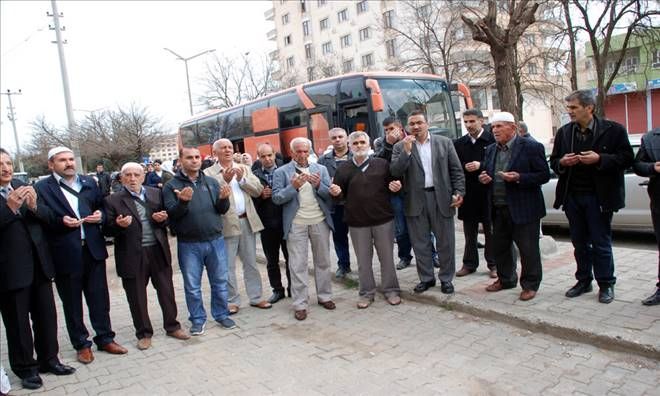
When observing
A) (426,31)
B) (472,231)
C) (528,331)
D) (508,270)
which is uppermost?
(426,31)

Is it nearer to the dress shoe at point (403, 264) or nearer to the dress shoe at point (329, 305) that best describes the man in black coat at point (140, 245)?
the dress shoe at point (329, 305)

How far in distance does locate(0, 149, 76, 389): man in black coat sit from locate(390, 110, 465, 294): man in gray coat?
3421 mm

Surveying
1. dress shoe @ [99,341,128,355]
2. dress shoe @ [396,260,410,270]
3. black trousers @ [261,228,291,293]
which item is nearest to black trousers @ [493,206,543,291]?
dress shoe @ [396,260,410,270]

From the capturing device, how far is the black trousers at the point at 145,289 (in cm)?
471

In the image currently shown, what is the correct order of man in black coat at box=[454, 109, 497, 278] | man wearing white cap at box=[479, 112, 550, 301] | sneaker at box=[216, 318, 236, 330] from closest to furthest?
1. man wearing white cap at box=[479, 112, 550, 301]
2. sneaker at box=[216, 318, 236, 330]
3. man in black coat at box=[454, 109, 497, 278]

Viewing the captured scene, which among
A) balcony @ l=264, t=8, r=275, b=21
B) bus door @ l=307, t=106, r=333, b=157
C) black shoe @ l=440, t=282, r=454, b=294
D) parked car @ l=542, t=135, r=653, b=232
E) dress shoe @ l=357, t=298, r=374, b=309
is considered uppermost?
balcony @ l=264, t=8, r=275, b=21

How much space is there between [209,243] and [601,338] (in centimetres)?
366

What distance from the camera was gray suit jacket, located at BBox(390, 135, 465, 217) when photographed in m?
5.26

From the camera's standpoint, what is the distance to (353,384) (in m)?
3.66

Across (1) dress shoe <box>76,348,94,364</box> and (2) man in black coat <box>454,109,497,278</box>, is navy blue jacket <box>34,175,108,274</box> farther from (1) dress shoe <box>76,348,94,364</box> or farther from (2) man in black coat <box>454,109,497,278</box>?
(2) man in black coat <box>454,109,497,278</box>

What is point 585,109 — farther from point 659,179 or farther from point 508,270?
point 508,270

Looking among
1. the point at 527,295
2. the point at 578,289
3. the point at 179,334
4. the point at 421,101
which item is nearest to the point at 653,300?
the point at 578,289

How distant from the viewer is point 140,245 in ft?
15.4

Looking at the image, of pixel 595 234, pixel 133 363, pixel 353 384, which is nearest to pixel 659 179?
pixel 595 234
